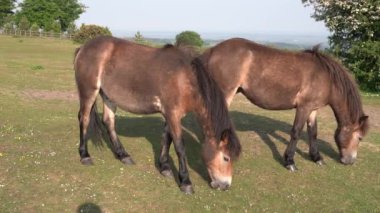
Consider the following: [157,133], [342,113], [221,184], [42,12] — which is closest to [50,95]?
[157,133]

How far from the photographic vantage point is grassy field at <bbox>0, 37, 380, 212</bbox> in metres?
6.40

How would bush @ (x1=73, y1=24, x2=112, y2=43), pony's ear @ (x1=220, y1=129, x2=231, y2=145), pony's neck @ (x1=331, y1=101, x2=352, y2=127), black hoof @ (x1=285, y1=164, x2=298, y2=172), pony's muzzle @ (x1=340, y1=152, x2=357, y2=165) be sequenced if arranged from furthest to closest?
1. bush @ (x1=73, y1=24, x2=112, y2=43)
2. pony's muzzle @ (x1=340, y1=152, x2=357, y2=165)
3. pony's neck @ (x1=331, y1=101, x2=352, y2=127)
4. black hoof @ (x1=285, y1=164, x2=298, y2=172)
5. pony's ear @ (x1=220, y1=129, x2=231, y2=145)

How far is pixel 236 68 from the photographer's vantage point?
8102 mm

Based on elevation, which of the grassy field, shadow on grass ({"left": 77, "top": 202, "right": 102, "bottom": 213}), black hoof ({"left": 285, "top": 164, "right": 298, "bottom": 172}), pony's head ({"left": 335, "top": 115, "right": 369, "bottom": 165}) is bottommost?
shadow on grass ({"left": 77, "top": 202, "right": 102, "bottom": 213})

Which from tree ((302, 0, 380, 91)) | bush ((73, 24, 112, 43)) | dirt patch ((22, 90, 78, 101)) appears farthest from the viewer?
bush ((73, 24, 112, 43))

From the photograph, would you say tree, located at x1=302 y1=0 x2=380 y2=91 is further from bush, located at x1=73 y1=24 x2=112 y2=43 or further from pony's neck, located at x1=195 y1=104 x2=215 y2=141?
bush, located at x1=73 y1=24 x2=112 y2=43

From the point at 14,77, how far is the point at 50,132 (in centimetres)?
1020

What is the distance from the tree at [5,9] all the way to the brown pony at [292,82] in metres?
79.3

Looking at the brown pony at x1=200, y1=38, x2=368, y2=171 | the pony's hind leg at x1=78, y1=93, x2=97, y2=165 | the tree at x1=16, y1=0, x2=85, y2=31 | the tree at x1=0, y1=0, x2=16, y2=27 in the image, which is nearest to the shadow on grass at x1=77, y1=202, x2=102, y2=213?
the pony's hind leg at x1=78, y1=93, x2=97, y2=165

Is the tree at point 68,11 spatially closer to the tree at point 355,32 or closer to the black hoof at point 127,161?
the tree at point 355,32

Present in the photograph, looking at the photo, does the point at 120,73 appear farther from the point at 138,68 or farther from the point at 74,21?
the point at 74,21

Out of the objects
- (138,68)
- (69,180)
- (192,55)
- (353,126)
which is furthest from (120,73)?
(353,126)

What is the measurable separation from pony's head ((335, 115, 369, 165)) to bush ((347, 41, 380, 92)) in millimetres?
10668

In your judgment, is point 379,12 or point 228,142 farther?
point 379,12
